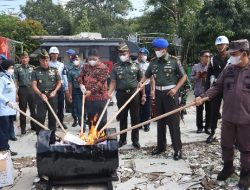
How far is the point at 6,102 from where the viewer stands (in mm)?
5965

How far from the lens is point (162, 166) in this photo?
6094mm

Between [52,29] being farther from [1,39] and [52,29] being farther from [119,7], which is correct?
[1,39]

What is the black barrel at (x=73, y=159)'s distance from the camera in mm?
4844

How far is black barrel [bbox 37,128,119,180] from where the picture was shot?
15.9ft

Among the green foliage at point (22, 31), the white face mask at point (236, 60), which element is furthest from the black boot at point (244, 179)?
the green foliage at point (22, 31)

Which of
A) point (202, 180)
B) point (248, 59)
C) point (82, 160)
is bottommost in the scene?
point (202, 180)

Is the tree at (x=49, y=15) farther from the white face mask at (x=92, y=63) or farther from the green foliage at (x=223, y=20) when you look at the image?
the white face mask at (x=92, y=63)

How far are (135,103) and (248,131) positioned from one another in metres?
2.68

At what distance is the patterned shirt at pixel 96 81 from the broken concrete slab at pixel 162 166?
5.00ft

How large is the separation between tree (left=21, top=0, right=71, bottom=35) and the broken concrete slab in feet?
166

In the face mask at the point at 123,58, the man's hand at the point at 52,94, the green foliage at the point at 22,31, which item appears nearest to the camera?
the face mask at the point at 123,58

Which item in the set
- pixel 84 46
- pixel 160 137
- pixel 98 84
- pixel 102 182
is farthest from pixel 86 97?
pixel 84 46

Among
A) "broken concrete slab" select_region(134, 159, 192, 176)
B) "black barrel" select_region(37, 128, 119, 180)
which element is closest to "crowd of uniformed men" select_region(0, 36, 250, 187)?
"broken concrete slab" select_region(134, 159, 192, 176)

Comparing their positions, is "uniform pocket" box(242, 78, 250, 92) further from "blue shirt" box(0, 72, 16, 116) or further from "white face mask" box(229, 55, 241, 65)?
"blue shirt" box(0, 72, 16, 116)
